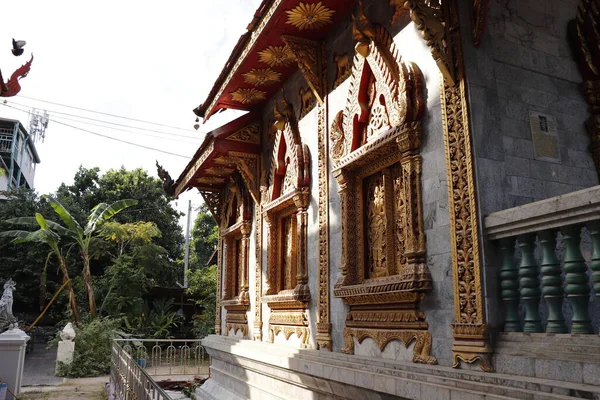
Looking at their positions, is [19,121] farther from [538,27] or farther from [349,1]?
[538,27]

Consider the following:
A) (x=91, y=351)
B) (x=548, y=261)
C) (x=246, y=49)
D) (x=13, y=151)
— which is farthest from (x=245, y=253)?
(x=13, y=151)

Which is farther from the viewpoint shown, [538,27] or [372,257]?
[372,257]

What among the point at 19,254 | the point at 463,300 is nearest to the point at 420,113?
the point at 463,300

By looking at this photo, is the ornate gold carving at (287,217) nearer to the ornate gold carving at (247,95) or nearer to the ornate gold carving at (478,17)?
the ornate gold carving at (247,95)

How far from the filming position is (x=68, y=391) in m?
11.1

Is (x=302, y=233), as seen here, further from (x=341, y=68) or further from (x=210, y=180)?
(x=210, y=180)

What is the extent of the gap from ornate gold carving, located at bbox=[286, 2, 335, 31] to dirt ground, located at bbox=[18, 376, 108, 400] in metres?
8.20

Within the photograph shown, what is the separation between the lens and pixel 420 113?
4.33 m

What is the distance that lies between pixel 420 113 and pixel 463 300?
1.60m

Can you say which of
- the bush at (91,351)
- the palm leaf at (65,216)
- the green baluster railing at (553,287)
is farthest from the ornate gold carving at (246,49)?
the palm leaf at (65,216)

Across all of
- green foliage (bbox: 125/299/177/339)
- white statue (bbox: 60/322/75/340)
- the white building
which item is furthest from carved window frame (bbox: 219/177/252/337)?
the white building

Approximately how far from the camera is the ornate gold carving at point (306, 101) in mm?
6711

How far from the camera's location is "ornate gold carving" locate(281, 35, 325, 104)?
6.25m

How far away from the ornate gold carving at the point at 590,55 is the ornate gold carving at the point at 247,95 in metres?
4.62
